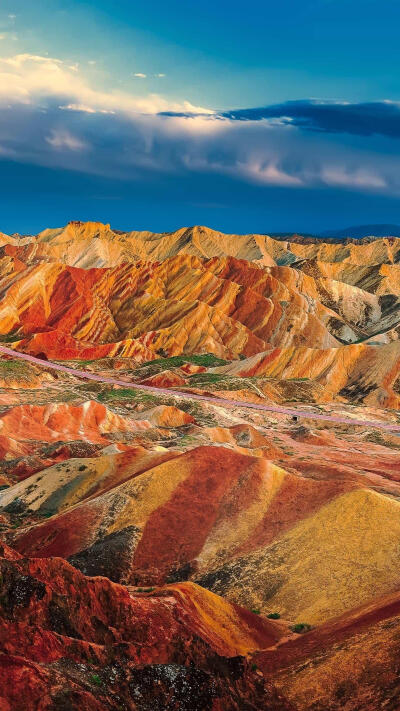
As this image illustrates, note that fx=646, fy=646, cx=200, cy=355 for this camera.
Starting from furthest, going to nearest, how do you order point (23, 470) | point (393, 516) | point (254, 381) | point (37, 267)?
point (37, 267) → point (254, 381) → point (23, 470) → point (393, 516)

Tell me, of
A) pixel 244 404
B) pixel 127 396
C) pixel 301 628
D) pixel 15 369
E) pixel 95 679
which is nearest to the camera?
pixel 95 679

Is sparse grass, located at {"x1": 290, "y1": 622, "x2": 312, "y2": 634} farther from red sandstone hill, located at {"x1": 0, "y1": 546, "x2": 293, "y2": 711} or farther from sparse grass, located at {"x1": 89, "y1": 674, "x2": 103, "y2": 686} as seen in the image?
sparse grass, located at {"x1": 89, "y1": 674, "x2": 103, "y2": 686}

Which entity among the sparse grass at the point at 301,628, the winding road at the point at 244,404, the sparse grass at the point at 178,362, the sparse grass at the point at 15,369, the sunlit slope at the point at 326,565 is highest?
the sparse grass at the point at 178,362

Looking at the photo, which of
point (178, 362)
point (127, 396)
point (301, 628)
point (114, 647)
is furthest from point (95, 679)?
point (178, 362)

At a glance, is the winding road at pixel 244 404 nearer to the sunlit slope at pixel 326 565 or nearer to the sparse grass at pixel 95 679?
the sunlit slope at pixel 326 565

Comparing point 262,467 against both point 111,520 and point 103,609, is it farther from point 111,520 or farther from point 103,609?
point 103,609

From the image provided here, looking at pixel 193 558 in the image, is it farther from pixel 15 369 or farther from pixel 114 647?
pixel 15 369

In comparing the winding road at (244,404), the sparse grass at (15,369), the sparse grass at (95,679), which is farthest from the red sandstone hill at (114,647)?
the sparse grass at (15,369)

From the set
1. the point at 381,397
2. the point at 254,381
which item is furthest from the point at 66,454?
the point at 381,397

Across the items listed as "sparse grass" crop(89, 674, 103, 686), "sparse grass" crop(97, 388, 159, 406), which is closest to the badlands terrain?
"sparse grass" crop(89, 674, 103, 686)

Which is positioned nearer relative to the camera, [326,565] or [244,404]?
[326,565]

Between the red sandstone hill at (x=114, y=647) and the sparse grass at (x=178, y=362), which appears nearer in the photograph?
the red sandstone hill at (x=114, y=647)
